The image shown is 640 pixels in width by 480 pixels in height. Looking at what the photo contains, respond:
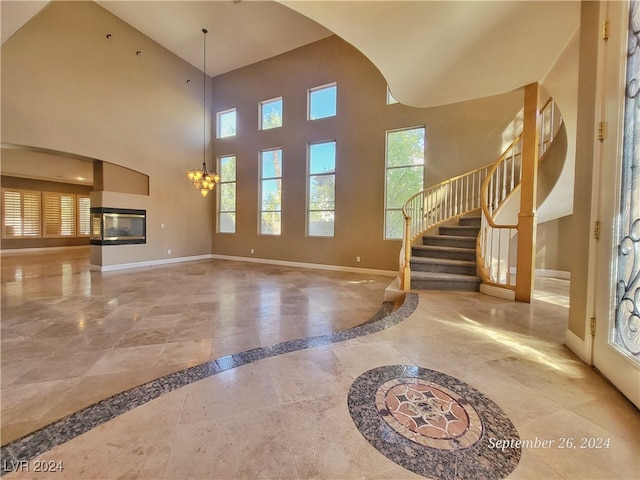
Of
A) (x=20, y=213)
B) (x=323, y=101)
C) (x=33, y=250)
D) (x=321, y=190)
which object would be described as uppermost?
(x=323, y=101)

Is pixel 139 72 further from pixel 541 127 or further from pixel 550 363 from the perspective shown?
pixel 550 363

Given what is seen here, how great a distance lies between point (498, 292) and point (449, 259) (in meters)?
1.03

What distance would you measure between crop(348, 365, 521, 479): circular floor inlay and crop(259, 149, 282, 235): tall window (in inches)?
260

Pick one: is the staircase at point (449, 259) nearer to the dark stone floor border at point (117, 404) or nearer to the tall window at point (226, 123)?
the dark stone floor border at point (117, 404)

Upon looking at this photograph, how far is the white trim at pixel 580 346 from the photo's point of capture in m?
1.87

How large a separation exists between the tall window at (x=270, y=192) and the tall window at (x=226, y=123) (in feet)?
5.44

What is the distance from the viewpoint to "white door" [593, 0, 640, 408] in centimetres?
154

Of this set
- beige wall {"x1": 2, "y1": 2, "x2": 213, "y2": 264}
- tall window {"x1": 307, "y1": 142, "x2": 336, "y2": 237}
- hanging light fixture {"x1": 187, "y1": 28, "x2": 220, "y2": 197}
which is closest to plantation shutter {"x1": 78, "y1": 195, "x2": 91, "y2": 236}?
beige wall {"x1": 2, "y1": 2, "x2": 213, "y2": 264}

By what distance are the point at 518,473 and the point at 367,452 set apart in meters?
0.61

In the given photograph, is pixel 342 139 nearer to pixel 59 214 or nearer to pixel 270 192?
pixel 270 192

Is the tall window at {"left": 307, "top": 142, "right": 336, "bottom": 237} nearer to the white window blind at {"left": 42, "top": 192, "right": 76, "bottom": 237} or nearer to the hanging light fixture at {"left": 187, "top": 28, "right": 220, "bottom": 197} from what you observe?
the hanging light fixture at {"left": 187, "top": 28, "right": 220, "bottom": 197}

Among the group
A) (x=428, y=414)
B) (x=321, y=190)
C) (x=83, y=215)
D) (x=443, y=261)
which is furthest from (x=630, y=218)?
(x=83, y=215)

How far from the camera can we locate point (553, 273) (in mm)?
5742

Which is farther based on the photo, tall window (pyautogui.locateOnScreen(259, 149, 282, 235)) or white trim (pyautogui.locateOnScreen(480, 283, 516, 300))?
tall window (pyautogui.locateOnScreen(259, 149, 282, 235))
